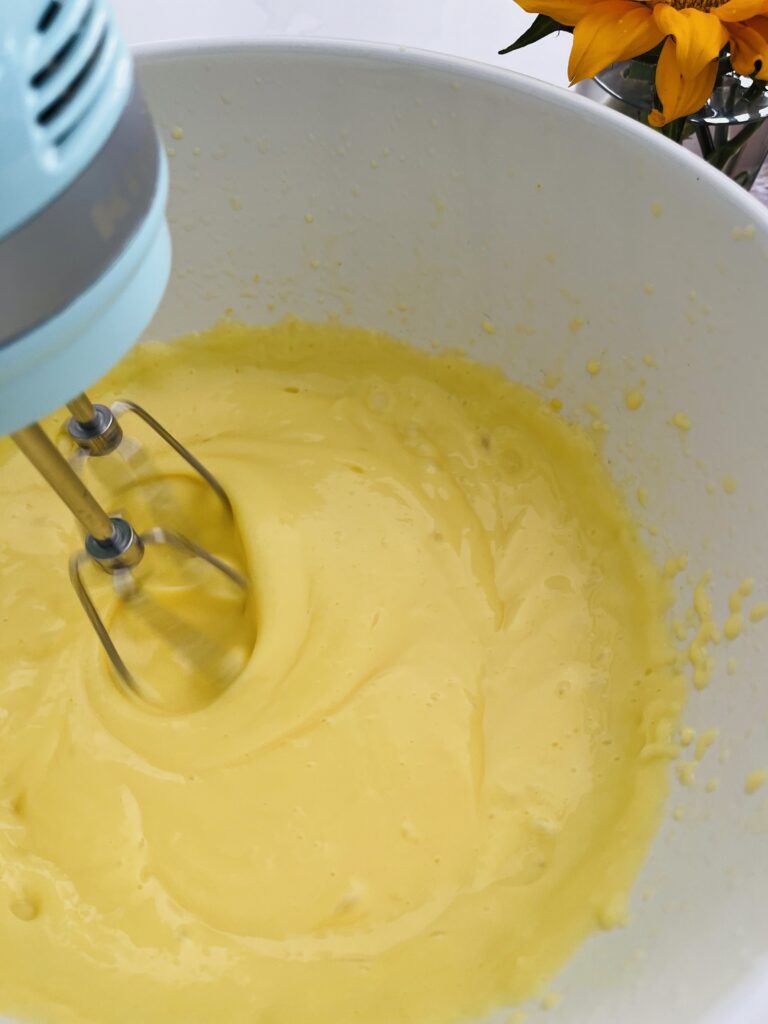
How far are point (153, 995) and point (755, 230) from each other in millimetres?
713

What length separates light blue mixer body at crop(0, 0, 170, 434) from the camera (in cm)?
33

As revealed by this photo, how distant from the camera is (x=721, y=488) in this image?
706 millimetres

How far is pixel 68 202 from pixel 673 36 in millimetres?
498

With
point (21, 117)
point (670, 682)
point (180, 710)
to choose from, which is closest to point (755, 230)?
point (670, 682)

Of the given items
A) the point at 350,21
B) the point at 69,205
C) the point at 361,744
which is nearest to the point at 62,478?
the point at 69,205

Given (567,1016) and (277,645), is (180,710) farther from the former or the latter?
(567,1016)

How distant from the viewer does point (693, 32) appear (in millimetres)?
630

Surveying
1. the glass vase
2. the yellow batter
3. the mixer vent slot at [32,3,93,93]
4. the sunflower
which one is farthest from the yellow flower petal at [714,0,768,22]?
the mixer vent slot at [32,3,93,93]

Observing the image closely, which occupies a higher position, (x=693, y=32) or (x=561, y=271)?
(x=693, y=32)

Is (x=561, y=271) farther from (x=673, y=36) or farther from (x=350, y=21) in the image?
(x=350, y=21)

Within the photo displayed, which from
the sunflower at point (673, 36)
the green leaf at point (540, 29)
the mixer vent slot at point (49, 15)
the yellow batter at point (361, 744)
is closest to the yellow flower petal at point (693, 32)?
the sunflower at point (673, 36)

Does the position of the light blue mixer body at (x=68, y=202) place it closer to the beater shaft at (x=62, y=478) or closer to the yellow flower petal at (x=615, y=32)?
the beater shaft at (x=62, y=478)

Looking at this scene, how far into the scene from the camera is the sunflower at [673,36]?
0.63 meters

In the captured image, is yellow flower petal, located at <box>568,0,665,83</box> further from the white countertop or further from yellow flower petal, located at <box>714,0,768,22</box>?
the white countertop
